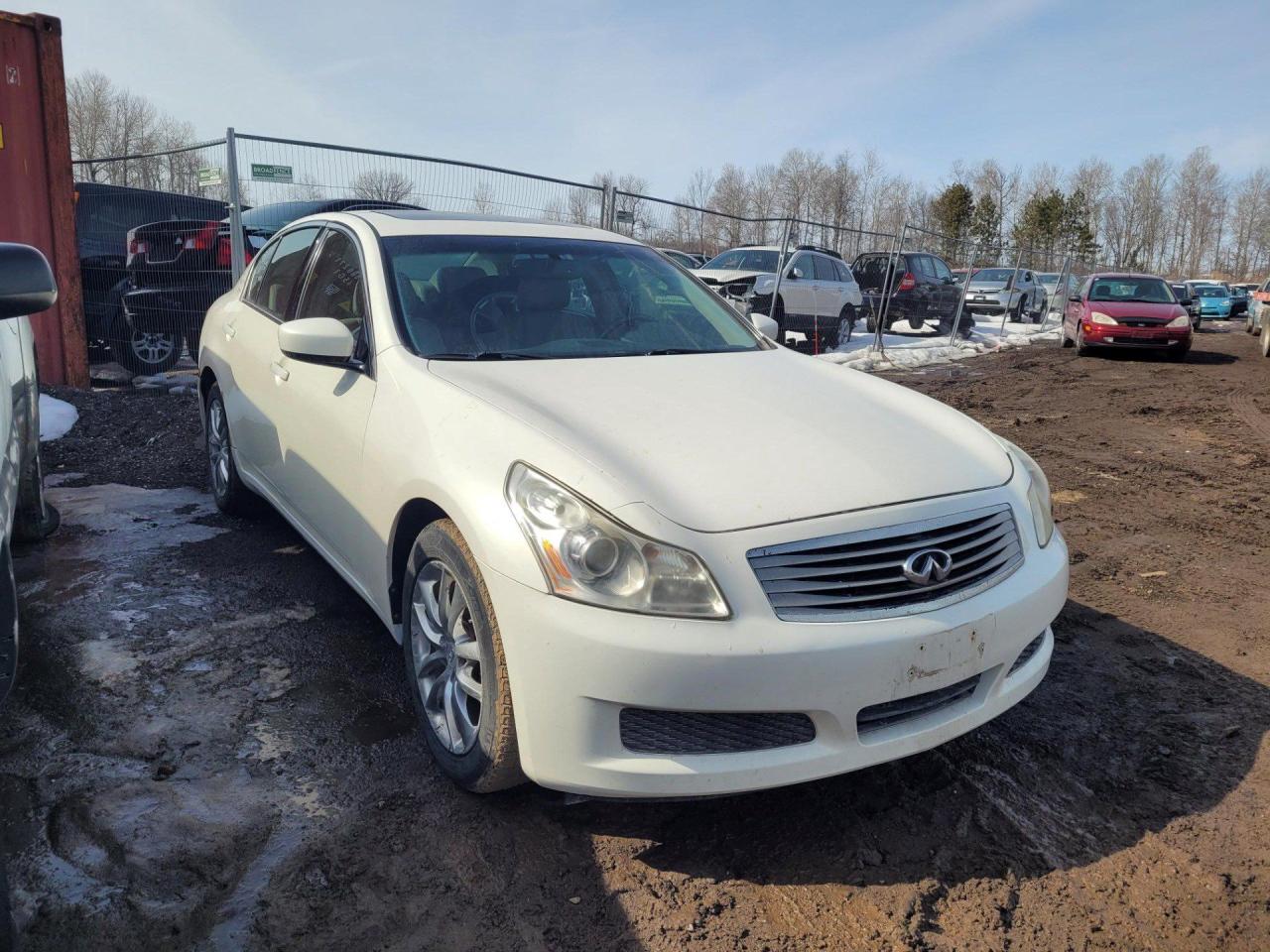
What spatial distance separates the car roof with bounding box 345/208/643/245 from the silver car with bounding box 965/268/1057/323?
22.5m

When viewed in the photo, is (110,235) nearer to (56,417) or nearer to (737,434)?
(56,417)

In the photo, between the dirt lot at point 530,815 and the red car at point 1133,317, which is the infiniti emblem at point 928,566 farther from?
the red car at point 1133,317

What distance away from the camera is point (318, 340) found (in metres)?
3.12

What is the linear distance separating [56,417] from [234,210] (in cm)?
245

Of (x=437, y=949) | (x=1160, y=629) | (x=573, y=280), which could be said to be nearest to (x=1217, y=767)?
(x=1160, y=629)

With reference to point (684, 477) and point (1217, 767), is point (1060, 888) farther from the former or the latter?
point (684, 477)

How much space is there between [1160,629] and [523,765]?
2.94m

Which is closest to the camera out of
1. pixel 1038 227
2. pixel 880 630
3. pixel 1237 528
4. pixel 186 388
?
pixel 880 630

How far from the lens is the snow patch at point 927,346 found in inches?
551

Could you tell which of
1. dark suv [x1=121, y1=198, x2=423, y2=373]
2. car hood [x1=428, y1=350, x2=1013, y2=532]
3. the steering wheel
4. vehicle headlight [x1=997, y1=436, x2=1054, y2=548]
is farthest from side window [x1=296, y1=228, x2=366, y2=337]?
dark suv [x1=121, y1=198, x2=423, y2=373]

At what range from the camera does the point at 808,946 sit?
82.0 inches

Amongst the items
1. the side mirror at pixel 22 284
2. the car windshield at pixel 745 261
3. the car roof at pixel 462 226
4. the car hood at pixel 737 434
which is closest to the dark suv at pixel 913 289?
the car windshield at pixel 745 261

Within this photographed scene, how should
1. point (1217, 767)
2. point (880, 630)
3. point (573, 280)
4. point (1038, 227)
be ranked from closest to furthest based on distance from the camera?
point (880, 630)
point (1217, 767)
point (573, 280)
point (1038, 227)

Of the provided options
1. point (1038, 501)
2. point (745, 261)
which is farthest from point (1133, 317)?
point (1038, 501)
